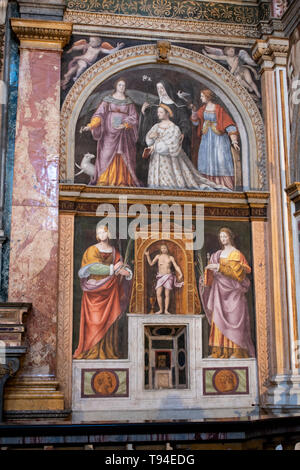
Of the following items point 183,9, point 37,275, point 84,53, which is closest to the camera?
point 37,275

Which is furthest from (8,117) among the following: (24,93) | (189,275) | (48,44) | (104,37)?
(189,275)

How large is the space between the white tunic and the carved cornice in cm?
225

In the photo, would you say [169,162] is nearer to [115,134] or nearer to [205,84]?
[115,134]

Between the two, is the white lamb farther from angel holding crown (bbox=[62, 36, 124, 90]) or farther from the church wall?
angel holding crown (bbox=[62, 36, 124, 90])

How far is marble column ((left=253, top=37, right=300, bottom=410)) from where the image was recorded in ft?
34.4

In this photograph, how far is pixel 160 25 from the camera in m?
11.9

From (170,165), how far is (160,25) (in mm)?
2758

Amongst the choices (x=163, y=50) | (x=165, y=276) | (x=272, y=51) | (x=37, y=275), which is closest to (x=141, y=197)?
(x=165, y=276)

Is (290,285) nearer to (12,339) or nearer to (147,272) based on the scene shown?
(147,272)

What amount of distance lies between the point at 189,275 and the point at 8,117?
416cm

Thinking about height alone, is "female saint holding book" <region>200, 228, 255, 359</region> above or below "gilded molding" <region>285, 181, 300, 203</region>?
below

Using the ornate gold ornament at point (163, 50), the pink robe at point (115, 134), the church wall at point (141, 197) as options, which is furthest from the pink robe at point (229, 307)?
the ornate gold ornament at point (163, 50)

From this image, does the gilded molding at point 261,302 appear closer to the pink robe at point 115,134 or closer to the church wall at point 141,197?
the church wall at point 141,197

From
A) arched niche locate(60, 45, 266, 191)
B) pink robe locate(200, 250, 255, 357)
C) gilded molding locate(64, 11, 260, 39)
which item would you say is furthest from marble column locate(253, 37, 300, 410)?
gilded molding locate(64, 11, 260, 39)
